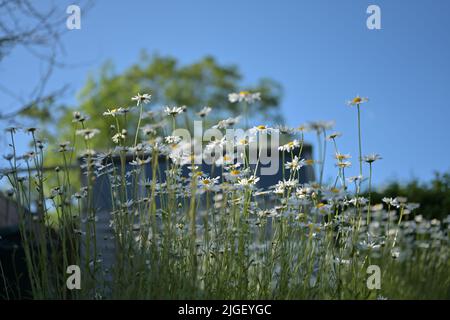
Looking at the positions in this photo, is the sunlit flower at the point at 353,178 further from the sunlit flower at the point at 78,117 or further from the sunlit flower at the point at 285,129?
the sunlit flower at the point at 78,117

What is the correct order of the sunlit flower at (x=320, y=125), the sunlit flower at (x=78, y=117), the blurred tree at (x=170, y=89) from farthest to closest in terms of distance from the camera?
the blurred tree at (x=170, y=89) < the sunlit flower at (x=78, y=117) < the sunlit flower at (x=320, y=125)

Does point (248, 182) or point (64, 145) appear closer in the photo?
point (64, 145)

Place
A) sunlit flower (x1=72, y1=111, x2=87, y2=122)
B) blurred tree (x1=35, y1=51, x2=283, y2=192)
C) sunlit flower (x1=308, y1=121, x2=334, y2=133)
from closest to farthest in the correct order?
1. sunlit flower (x1=308, y1=121, x2=334, y2=133)
2. sunlit flower (x1=72, y1=111, x2=87, y2=122)
3. blurred tree (x1=35, y1=51, x2=283, y2=192)

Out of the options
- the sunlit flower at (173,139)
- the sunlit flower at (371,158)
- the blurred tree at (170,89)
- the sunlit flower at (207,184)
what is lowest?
the sunlit flower at (207,184)

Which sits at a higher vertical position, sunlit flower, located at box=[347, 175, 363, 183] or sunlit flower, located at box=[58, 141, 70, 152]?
sunlit flower, located at box=[58, 141, 70, 152]

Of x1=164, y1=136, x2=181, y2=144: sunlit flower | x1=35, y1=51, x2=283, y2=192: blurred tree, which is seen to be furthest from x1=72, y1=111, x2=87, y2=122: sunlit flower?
x1=35, y1=51, x2=283, y2=192: blurred tree

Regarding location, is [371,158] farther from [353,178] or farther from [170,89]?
[170,89]

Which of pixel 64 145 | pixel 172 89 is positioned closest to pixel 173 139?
pixel 64 145

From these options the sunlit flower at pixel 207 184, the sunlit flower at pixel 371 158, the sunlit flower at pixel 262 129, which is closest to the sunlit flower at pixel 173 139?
the sunlit flower at pixel 207 184

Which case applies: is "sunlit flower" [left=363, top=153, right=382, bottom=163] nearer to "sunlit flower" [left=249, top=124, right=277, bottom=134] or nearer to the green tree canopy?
"sunlit flower" [left=249, top=124, right=277, bottom=134]

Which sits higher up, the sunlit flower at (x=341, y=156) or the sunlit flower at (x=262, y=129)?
the sunlit flower at (x=262, y=129)

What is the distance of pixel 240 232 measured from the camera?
122 inches
